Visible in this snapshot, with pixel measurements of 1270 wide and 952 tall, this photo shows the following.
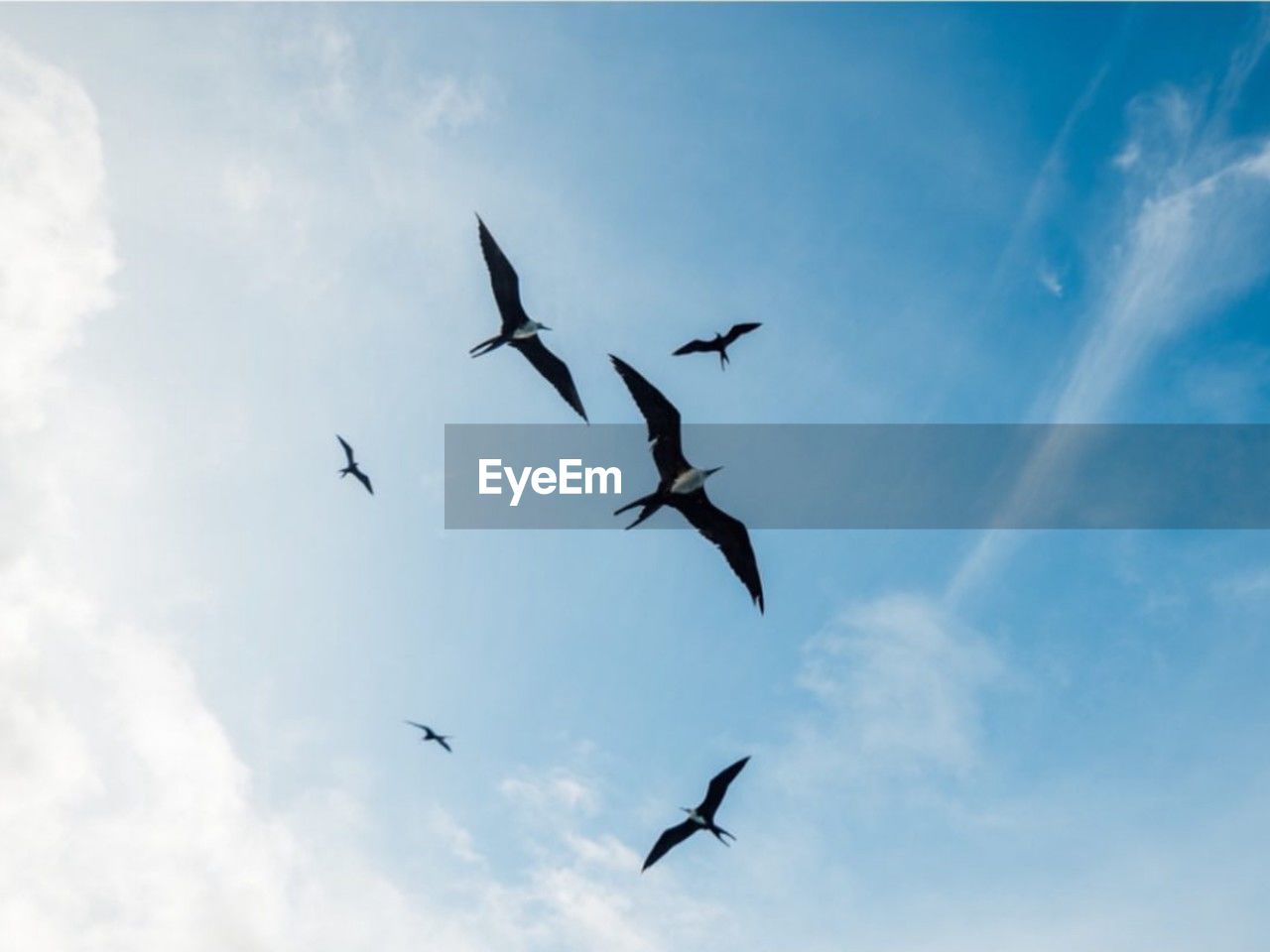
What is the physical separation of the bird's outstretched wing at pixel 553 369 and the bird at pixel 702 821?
35.3ft

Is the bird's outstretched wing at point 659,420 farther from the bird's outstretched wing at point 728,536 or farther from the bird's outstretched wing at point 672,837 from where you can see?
the bird's outstretched wing at point 672,837

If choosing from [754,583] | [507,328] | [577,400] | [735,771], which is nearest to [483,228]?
[507,328]

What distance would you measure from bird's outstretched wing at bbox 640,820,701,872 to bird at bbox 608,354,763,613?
28.0 ft

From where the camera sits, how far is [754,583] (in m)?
22.3

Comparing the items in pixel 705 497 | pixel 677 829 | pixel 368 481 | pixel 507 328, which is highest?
pixel 368 481

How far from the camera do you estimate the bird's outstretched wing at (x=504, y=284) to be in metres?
23.2

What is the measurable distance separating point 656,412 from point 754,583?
194 inches

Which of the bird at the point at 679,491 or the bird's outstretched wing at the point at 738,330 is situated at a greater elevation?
the bird's outstretched wing at the point at 738,330

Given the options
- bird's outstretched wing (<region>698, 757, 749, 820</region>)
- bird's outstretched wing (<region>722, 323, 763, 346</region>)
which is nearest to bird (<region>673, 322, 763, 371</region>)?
bird's outstretched wing (<region>722, 323, 763, 346</region>)

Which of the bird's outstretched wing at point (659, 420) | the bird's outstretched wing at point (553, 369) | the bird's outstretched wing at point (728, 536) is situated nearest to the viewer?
the bird's outstretched wing at point (659, 420)

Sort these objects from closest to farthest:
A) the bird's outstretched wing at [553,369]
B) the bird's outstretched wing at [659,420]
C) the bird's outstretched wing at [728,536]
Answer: the bird's outstretched wing at [659,420] → the bird's outstretched wing at [728,536] → the bird's outstretched wing at [553,369]

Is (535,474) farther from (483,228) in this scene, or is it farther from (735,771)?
(735,771)

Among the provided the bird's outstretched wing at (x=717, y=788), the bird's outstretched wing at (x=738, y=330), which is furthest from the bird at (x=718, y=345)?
the bird's outstretched wing at (x=717, y=788)

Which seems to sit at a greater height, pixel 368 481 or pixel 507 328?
pixel 368 481
